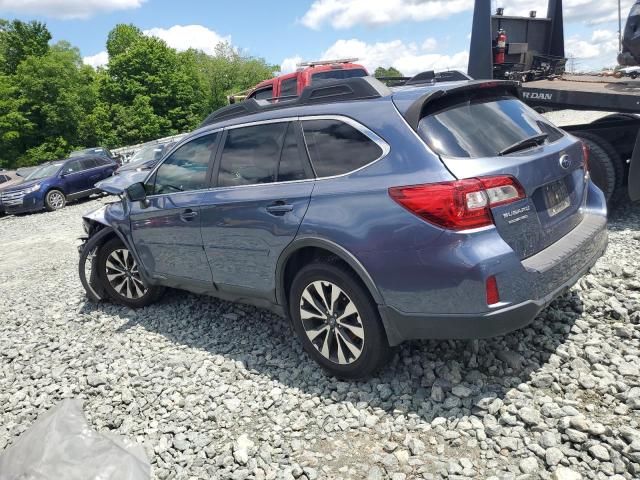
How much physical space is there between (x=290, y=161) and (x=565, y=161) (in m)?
1.77

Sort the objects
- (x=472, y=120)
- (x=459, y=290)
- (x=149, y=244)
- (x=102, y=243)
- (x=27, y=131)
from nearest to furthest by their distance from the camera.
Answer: (x=459, y=290)
(x=472, y=120)
(x=149, y=244)
(x=102, y=243)
(x=27, y=131)

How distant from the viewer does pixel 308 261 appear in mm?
3422

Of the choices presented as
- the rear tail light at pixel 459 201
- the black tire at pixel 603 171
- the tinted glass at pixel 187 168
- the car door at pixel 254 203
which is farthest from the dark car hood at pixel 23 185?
the rear tail light at pixel 459 201

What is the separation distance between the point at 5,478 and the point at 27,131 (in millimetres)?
49611

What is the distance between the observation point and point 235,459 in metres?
2.88

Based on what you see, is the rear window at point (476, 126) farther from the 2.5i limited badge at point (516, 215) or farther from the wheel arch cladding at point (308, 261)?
the wheel arch cladding at point (308, 261)

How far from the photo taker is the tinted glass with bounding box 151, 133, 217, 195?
4.14m

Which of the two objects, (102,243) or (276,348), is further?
(102,243)

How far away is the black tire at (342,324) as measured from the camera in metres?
3.08

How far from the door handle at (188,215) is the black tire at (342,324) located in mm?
1180

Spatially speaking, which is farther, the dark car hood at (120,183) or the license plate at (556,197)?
the dark car hood at (120,183)

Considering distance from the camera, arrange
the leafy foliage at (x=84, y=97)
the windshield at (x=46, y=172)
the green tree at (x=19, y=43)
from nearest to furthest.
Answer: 1. the windshield at (x=46, y=172)
2. the leafy foliage at (x=84, y=97)
3. the green tree at (x=19, y=43)

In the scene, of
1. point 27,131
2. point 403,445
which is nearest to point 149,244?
point 403,445

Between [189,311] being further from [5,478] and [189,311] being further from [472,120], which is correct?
[472,120]
